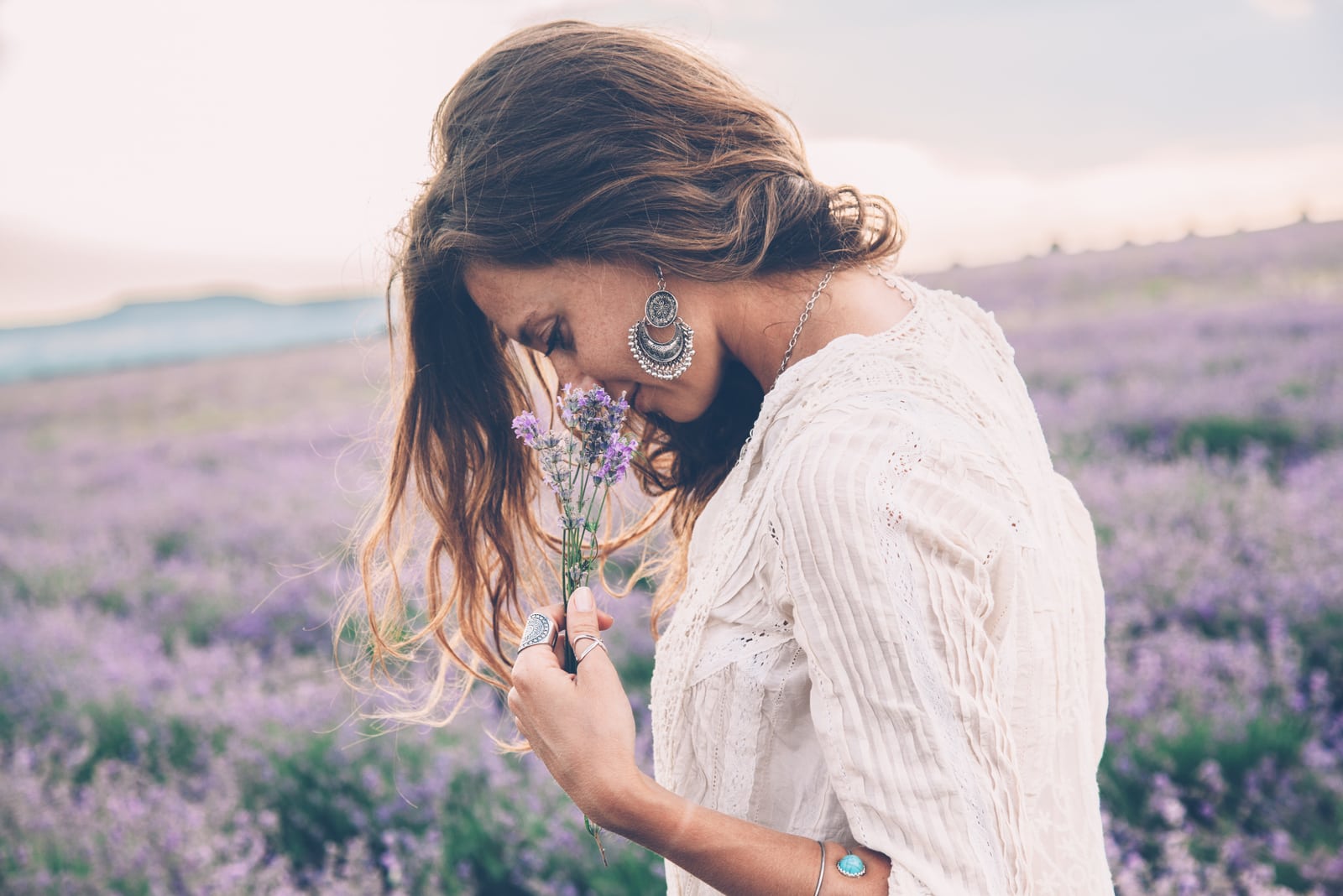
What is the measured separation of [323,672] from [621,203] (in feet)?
11.2

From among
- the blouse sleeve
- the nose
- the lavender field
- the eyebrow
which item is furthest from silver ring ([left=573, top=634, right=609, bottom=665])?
the lavender field

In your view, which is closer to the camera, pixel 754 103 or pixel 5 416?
pixel 754 103

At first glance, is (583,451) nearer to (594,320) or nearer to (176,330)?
(594,320)

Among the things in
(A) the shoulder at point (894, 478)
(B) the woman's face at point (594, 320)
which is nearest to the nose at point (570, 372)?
(B) the woman's face at point (594, 320)

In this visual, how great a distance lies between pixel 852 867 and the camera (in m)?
1.07

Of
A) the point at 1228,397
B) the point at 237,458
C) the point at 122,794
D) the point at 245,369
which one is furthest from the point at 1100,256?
the point at 122,794

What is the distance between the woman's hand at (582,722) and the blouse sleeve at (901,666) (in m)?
0.25

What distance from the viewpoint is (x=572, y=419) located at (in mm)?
1293

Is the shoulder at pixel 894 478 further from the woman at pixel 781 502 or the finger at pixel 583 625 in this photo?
the finger at pixel 583 625

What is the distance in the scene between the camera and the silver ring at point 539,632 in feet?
4.24

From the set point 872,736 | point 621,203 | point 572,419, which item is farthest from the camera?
point 621,203

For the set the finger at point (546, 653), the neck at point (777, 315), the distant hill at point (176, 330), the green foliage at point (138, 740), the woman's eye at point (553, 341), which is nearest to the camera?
the finger at point (546, 653)

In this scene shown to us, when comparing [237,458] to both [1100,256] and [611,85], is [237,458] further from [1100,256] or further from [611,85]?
[1100,256]

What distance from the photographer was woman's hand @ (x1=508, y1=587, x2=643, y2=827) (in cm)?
113
